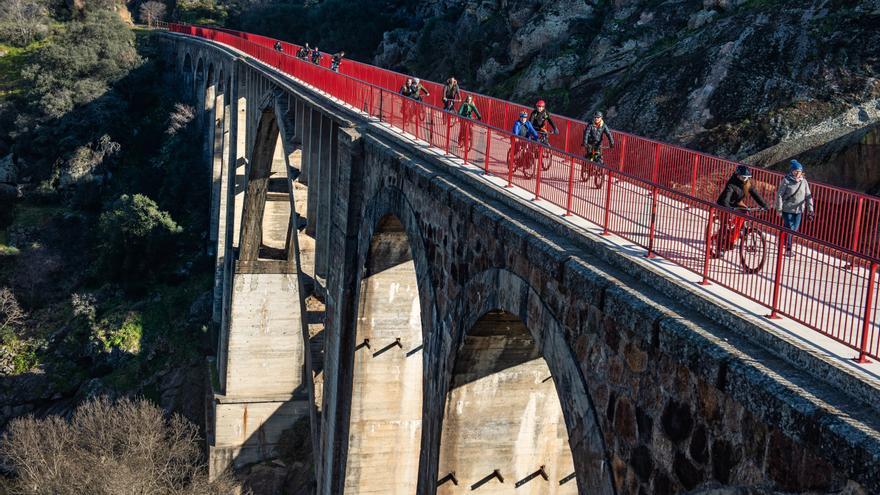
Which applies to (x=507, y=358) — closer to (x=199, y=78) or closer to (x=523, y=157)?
(x=523, y=157)

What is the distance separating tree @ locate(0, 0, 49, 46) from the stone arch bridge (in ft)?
189

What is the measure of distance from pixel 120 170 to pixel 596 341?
5569 centimetres

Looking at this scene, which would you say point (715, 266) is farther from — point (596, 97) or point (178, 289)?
point (178, 289)

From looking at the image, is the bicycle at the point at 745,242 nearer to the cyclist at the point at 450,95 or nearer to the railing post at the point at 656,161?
the railing post at the point at 656,161

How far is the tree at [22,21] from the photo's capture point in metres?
79.1

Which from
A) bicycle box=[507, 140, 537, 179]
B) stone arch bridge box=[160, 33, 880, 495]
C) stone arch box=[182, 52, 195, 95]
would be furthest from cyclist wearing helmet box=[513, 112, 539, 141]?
stone arch box=[182, 52, 195, 95]

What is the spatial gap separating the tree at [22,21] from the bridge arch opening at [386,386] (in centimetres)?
7197

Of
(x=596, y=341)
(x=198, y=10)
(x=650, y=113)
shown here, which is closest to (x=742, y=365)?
Result: (x=596, y=341)

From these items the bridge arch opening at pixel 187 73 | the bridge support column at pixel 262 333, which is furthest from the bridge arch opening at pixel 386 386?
the bridge arch opening at pixel 187 73

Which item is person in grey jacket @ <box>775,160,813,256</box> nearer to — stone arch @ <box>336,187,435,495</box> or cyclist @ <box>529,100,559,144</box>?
cyclist @ <box>529,100,559,144</box>

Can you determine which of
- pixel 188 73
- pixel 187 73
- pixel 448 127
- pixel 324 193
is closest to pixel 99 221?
pixel 188 73

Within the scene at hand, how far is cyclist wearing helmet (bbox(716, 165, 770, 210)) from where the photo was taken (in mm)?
9742

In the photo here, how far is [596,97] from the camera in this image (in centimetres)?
3347

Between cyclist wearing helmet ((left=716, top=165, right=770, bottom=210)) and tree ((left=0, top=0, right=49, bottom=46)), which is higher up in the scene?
tree ((left=0, top=0, right=49, bottom=46))
